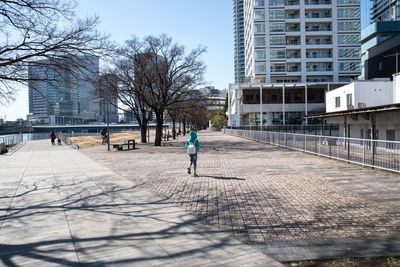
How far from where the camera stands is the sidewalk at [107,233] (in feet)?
19.3

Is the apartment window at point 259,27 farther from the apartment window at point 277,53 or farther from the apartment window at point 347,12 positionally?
the apartment window at point 347,12

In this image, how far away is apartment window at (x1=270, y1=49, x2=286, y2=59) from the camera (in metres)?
90.0

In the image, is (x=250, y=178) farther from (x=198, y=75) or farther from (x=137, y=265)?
(x=198, y=75)

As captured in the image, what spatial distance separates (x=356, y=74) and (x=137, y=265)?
93.4m

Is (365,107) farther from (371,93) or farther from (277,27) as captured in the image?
(277,27)

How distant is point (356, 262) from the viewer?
548 centimetres

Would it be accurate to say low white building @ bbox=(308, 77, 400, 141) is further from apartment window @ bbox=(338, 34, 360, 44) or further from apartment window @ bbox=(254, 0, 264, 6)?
apartment window @ bbox=(338, 34, 360, 44)

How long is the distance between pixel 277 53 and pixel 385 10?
31642 mm

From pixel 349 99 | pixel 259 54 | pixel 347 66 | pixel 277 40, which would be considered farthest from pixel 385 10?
pixel 349 99

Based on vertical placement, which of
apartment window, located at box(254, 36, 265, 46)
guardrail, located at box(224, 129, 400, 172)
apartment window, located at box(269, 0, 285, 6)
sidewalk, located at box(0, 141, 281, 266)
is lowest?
sidewalk, located at box(0, 141, 281, 266)

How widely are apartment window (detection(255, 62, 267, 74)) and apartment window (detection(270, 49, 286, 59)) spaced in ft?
8.56

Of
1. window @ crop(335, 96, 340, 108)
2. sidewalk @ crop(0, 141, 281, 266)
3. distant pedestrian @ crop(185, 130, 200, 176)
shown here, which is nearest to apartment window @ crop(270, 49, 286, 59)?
window @ crop(335, 96, 340, 108)

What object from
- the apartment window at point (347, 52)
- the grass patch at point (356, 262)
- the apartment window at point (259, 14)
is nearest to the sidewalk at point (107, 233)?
the grass patch at point (356, 262)

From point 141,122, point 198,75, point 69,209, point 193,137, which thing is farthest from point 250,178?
point 141,122
